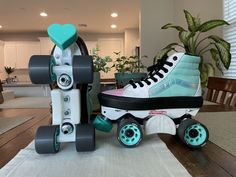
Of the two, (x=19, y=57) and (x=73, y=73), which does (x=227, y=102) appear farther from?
(x=19, y=57)

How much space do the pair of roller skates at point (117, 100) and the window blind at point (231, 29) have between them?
5.63 feet

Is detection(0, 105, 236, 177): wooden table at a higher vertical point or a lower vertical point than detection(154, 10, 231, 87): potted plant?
lower

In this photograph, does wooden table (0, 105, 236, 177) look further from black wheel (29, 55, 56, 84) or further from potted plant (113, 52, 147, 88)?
potted plant (113, 52, 147, 88)

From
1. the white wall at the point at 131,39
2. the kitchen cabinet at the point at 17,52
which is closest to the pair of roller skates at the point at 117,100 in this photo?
the white wall at the point at 131,39

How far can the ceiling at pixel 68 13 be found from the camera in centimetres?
407

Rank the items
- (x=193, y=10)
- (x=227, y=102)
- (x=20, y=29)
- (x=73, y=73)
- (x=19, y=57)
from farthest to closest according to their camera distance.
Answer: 1. (x=19, y=57)
2. (x=20, y=29)
3. (x=193, y=10)
4. (x=227, y=102)
5. (x=73, y=73)

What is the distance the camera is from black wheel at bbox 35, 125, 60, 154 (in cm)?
49

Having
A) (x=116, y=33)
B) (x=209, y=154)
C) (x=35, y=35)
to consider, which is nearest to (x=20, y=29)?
(x=35, y=35)

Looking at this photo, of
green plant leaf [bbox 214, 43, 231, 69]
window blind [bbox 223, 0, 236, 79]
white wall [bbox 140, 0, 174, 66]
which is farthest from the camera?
white wall [bbox 140, 0, 174, 66]

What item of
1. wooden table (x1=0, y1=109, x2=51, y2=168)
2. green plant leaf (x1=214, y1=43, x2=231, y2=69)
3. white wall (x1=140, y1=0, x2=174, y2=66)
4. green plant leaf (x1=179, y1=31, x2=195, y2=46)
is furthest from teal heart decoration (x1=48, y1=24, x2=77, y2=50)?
white wall (x1=140, y1=0, x2=174, y2=66)

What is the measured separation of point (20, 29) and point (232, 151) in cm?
714

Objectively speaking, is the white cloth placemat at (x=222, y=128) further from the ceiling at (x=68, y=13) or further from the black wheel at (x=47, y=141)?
the ceiling at (x=68, y=13)

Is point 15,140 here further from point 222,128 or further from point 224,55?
point 224,55

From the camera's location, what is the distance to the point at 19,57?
7.12 metres
